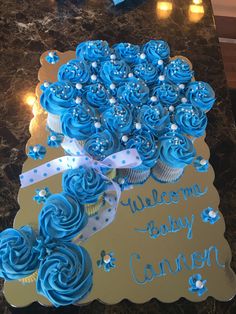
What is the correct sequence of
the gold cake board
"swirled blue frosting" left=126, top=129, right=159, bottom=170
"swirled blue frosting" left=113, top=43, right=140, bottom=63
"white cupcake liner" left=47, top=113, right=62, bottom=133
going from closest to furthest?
the gold cake board, "swirled blue frosting" left=126, top=129, right=159, bottom=170, "white cupcake liner" left=47, top=113, right=62, bottom=133, "swirled blue frosting" left=113, top=43, right=140, bottom=63

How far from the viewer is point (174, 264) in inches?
41.3

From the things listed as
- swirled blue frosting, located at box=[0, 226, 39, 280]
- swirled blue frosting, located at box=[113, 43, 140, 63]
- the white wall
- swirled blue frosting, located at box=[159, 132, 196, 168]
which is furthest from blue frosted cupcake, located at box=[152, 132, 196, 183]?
the white wall

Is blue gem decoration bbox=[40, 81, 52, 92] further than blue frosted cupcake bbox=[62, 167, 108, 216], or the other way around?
blue gem decoration bbox=[40, 81, 52, 92]

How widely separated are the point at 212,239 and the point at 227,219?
9 centimetres

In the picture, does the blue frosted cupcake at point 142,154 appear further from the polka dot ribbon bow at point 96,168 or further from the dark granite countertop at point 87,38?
the dark granite countertop at point 87,38

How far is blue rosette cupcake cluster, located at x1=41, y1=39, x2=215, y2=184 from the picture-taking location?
1.11m

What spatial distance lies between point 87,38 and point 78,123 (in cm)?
53

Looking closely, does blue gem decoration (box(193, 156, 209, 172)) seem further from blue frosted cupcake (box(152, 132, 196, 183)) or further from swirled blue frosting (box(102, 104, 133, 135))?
swirled blue frosting (box(102, 104, 133, 135))

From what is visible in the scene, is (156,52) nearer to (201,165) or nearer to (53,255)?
(201,165)

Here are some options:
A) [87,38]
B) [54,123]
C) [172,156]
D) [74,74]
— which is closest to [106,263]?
[172,156]

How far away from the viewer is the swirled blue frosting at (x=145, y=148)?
1.10m

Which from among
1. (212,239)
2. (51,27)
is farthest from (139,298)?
(51,27)

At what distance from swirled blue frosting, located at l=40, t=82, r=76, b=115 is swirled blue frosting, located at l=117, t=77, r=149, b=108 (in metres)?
0.15

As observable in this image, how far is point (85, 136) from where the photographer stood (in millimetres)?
1126
